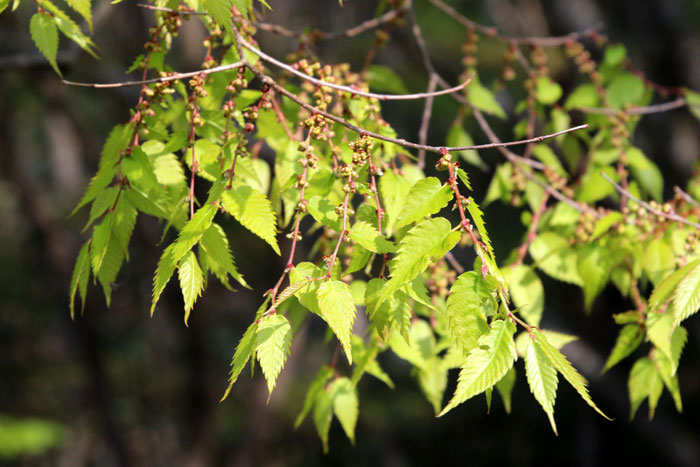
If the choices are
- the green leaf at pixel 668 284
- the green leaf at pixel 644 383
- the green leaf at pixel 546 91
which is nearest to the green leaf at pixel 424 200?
the green leaf at pixel 668 284

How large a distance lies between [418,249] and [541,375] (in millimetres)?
295

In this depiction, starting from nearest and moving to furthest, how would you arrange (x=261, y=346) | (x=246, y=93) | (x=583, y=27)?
(x=261, y=346) → (x=246, y=93) → (x=583, y=27)

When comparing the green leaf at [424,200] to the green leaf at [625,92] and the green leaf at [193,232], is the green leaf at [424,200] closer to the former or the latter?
the green leaf at [193,232]

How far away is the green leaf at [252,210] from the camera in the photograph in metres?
1.03

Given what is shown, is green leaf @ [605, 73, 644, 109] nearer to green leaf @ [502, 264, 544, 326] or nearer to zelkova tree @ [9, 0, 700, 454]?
zelkova tree @ [9, 0, 700, 454]

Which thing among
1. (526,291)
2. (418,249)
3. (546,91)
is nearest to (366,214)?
(418,249)

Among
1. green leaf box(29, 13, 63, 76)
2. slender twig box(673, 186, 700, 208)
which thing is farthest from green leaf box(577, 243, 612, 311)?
green leaf box(29, 13, 63, 76)

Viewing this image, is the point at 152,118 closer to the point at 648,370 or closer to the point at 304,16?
the point at 648,370

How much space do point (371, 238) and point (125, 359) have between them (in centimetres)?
981

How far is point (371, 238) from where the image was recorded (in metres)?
1.03

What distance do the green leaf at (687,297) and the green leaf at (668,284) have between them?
5cm

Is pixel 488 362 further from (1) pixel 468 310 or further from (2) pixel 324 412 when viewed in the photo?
(2) pixel 324 412

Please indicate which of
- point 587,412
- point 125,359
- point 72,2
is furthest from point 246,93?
point 125,359

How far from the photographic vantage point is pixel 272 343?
3.21ft
